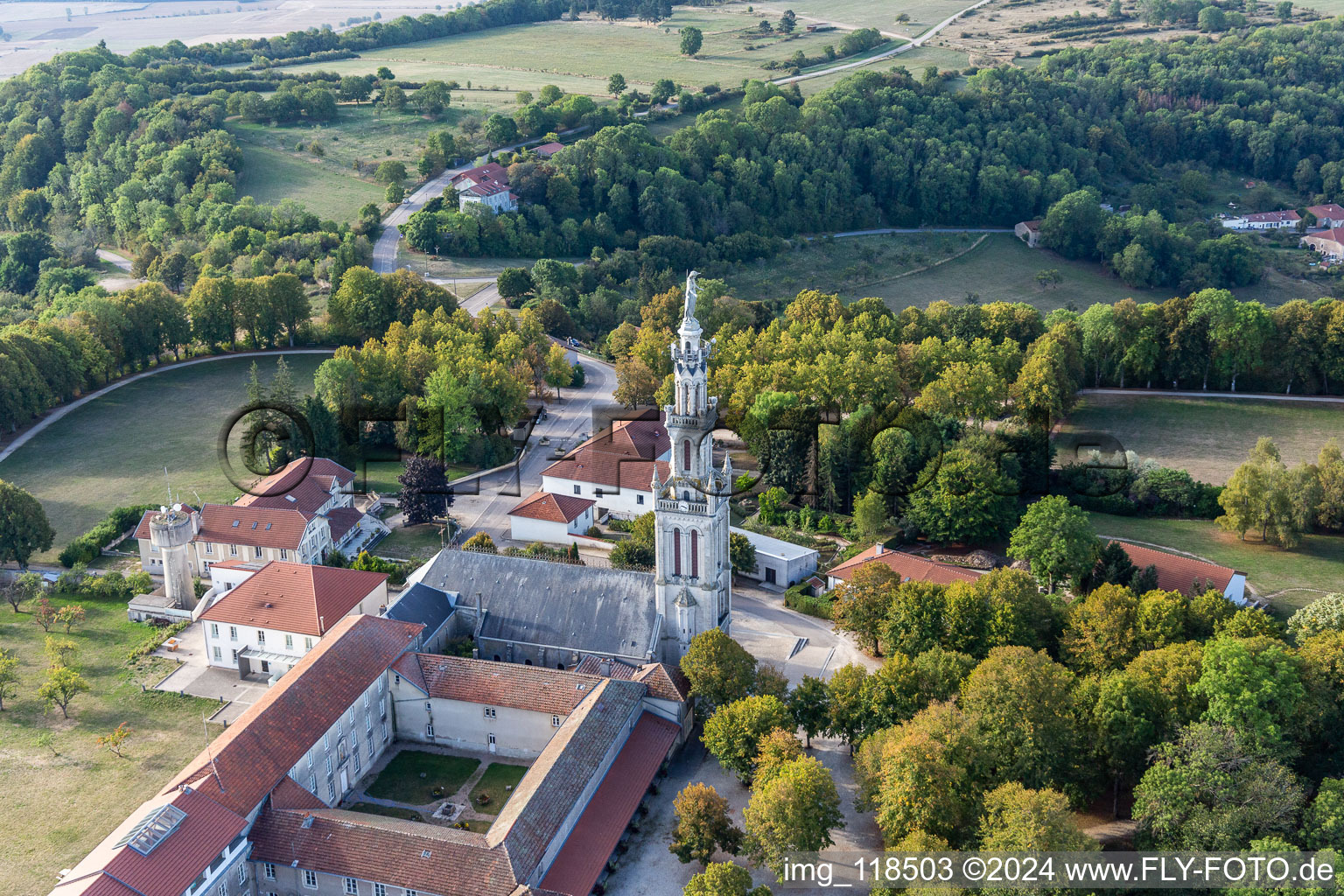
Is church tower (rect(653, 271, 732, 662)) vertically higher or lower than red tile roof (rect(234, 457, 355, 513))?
higher

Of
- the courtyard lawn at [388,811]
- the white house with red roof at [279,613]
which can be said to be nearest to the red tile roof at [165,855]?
the courtyard lawn at [388,811]

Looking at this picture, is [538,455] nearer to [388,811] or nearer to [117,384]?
[117,384]

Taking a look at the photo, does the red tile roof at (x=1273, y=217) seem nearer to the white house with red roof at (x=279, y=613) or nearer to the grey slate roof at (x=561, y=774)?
the grey slate roof at (x=561, y=774)

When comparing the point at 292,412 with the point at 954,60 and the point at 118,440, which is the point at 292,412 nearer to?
the point at 118,440

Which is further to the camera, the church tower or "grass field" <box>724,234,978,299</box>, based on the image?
"grass field" <box>724,234,978,299</box>

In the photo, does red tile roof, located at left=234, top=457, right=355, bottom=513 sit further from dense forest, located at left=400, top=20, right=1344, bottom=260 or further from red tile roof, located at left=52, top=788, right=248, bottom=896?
dense forest, located at left=400, top=20, right=1344, bottom=260

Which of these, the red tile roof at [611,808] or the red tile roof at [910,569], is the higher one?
the red tile roof at [910,569]

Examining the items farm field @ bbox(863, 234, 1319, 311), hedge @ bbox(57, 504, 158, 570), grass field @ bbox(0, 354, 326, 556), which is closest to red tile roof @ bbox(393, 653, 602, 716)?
hedge @ bbox(57, 504, 158, 570)
